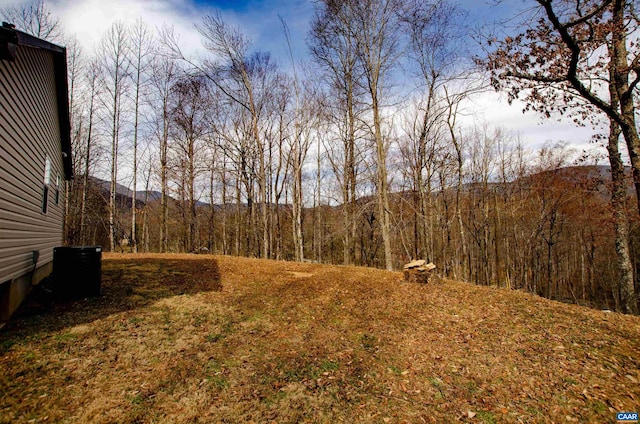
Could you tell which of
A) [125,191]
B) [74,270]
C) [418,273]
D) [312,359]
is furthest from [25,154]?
[125,191]

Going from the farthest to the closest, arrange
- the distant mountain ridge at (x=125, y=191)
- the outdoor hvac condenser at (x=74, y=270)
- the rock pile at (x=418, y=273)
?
1. the distant mountain ridge at (x=125, y=191)
2. the rock pile at (x=418, y=273)
3. the outdoor hvac condenser at (x=74, y=270)

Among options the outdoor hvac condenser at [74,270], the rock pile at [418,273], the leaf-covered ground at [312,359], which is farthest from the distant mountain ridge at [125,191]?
the rock pile at [418,273]

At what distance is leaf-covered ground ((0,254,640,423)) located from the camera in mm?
2975

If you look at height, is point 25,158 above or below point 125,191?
below

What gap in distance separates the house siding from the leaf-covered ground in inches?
49.5

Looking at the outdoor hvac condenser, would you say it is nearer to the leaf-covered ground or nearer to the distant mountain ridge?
the leaf-covered ground

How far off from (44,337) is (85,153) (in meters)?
18.5

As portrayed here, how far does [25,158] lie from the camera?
519 cm

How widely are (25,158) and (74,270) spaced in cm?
228

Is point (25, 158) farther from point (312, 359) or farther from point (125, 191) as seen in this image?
point (125, 191)

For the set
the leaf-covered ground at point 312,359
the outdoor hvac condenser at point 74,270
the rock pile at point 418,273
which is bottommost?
the leaf-covered ground at point 312,359

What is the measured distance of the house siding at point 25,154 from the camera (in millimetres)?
4238

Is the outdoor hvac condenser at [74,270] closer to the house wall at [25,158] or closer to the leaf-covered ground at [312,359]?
the leaf-covered ground at [312,359]

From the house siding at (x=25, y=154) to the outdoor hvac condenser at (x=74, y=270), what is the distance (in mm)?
533
